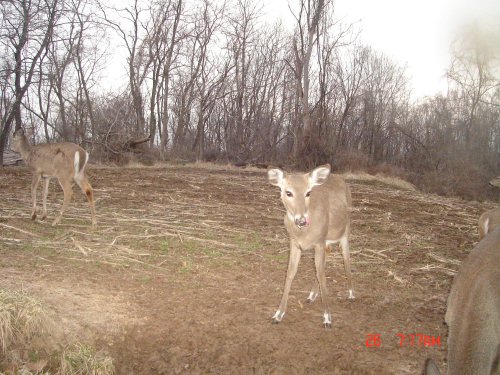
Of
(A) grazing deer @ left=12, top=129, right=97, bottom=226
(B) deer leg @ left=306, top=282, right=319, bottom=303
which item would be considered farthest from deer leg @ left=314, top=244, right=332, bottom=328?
(A) grazing deer @ left=12, top=129, right=97, bottom=226

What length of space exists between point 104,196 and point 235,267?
602cm

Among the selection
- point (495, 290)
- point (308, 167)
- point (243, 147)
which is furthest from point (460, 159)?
point (495, 290)

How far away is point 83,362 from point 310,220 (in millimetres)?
2658

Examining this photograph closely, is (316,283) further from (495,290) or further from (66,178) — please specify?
(66,178)

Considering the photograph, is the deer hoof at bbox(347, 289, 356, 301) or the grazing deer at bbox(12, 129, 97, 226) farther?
the grazing deer at bbox(12, 129, 97, 226)

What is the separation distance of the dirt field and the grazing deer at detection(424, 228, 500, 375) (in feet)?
6.38

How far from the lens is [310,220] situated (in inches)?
202

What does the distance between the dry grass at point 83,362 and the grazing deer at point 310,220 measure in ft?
5.82

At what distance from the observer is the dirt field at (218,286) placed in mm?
4324

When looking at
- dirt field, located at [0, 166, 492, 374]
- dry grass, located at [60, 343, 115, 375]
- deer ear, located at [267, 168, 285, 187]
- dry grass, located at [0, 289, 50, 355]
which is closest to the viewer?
dry grass, located at [60, 343, 115, 375]

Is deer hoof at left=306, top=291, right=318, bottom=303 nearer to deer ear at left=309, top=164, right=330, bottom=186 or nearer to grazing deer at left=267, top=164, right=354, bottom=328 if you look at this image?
grazing deer at left=267, top=164, right=354, bottom=328

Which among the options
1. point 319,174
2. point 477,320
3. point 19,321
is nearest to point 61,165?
A: point 19,321

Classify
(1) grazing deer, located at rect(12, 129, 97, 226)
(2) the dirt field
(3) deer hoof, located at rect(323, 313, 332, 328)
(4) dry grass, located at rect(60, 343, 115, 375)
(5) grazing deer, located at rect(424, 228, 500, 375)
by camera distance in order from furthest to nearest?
1. (1) grazing deer, located at rect(12, 129, 97, 226)
2. (3) deer hoof, located at rect(323, 313, 332, 328)
3. (2) the dirt field
4. (4) dry grass, located at rect(60, 343, 115, 375)
5. (5) grazing deer, located at rect(424, 228, 500, 375)

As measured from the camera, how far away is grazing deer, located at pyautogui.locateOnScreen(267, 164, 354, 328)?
496cm
